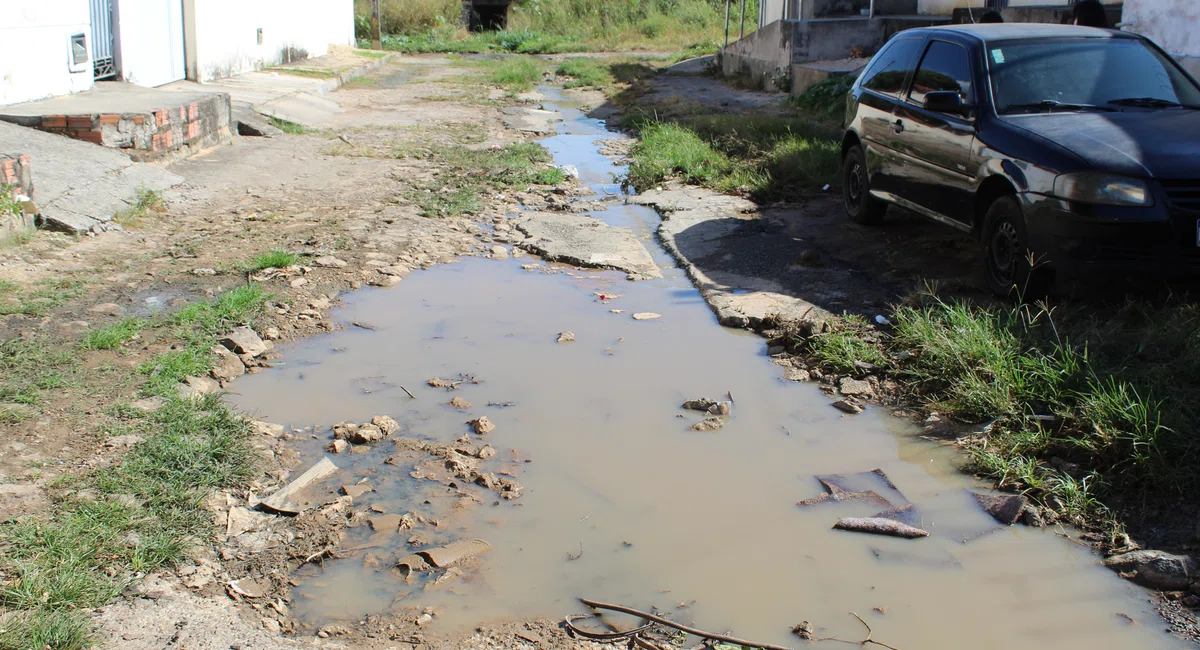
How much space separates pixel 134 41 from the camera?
37.6ft

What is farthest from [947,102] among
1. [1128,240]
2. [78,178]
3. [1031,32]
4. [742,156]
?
[78,178]

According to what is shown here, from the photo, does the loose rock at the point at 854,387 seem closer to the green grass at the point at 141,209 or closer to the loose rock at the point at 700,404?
the loose rock at the point at 700,404

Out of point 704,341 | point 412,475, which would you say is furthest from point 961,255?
point 412,475

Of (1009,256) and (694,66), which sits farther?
(694,66)

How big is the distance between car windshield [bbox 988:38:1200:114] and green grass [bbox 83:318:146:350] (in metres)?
4.85

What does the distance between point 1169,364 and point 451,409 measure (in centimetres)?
317

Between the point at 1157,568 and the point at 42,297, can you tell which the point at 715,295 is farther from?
the point at 42,297

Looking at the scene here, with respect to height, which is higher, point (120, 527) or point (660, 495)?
point (120, 527)

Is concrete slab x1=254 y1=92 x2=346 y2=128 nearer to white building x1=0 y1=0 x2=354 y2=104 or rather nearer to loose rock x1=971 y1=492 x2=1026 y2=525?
white building x1=0 y1=0 x2=354 y2=104

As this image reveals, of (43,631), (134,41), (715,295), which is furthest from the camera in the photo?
(134,41)

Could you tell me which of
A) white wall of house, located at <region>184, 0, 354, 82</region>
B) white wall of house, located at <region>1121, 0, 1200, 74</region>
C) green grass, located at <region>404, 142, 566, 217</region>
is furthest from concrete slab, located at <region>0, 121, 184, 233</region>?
white wall of house, located at <region>1121, 0, 1200, 74</region>

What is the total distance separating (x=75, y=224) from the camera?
661 cm

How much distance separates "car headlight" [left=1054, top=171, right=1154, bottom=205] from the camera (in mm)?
4754

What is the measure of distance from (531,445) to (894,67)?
433cm
